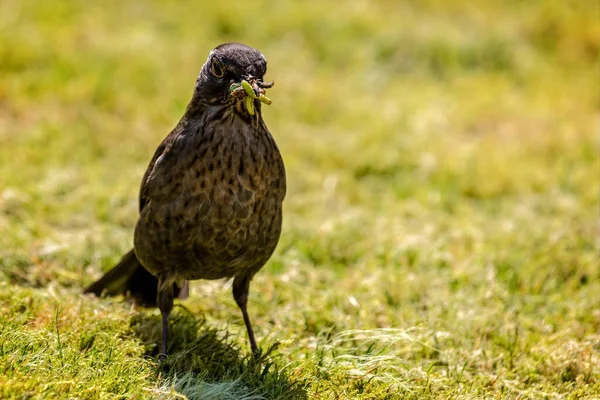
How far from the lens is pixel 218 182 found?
3.93 m

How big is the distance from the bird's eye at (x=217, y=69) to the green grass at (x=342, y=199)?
1342 millimetres

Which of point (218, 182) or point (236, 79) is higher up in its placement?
point (236, 79)

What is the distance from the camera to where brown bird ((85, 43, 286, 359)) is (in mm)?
3916

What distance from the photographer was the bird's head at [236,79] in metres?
3.80

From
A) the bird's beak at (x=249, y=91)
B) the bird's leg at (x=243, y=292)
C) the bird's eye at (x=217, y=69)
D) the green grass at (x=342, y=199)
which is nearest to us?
the bird's beak at (x=249, y=91)

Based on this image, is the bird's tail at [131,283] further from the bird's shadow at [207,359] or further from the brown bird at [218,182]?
the brown bird at [218,182]

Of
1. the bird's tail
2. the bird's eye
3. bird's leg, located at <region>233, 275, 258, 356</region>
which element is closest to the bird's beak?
the bird's eye

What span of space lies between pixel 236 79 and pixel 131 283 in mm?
1522

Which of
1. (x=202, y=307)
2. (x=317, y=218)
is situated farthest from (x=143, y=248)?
(x=317, y=218)

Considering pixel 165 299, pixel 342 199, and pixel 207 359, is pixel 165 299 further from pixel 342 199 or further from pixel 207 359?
pixel 342 199

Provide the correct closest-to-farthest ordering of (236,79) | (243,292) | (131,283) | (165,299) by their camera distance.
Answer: (236,79), (165,299), (243,292), (131,283)

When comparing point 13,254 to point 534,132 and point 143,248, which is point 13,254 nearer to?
point 143,248

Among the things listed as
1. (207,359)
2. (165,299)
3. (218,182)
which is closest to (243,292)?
(165,299)

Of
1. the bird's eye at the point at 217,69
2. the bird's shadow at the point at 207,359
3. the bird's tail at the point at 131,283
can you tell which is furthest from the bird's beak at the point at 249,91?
the bird's tail at the point at 131,283
